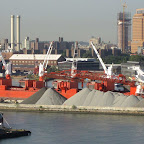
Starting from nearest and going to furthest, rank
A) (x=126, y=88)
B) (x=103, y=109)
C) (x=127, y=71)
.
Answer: (x=103, y=109) < (x=126, y=88) < (x=127, y=71)

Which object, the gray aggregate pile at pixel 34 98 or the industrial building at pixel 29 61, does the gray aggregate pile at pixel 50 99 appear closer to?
the gray aggregate pile at pixel 34 98

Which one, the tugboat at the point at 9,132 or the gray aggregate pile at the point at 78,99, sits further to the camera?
the gray aggregate pile at the point at 78,99

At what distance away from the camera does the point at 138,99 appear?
40938mm

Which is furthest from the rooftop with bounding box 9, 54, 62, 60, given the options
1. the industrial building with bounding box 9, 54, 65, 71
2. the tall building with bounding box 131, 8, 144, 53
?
the tall building with bounding box 131, 8, 144, 53

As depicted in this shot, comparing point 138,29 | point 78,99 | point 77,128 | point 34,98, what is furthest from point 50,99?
point 138,29

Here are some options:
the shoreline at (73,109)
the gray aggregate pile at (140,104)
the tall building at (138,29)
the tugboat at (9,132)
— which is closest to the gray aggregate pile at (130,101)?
the gray aggregate pile at (140,104)

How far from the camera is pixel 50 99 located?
42625 millimetres

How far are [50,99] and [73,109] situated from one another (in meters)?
2.12

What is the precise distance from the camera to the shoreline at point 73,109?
131 ft

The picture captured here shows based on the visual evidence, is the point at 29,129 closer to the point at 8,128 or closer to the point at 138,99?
the point at 8,128

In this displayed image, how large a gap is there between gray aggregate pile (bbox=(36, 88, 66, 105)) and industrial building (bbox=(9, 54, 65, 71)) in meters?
64.9

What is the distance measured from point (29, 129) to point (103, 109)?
8653mm

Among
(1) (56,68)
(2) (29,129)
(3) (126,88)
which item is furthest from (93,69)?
(2) (29,129)

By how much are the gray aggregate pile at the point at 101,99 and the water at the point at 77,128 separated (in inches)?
71.0
